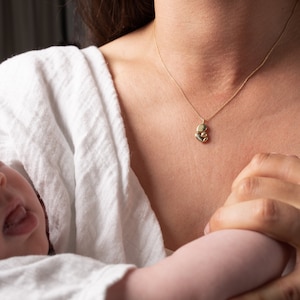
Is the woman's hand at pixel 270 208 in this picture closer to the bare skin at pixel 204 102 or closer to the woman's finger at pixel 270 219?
the woman's finger at pixel 270 219

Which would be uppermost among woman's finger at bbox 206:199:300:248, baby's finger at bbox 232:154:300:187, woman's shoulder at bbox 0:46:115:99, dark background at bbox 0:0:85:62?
woman's shoulder at bbox 0:46:115:99

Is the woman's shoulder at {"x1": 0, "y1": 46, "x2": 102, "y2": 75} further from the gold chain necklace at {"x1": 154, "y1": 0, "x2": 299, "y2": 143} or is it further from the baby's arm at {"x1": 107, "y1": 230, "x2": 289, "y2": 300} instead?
the baby's arm at {"x1": 107, "y1": 230, "x2": 289, "y2": 300}

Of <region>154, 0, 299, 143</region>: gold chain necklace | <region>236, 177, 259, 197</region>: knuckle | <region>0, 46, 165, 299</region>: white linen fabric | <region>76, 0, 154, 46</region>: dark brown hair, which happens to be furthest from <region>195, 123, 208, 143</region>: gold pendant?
<region>76, 0, 154, 46</region>: dark brown hair

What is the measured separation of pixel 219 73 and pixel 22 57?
32 cm

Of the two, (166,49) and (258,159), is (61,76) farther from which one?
(258,159)

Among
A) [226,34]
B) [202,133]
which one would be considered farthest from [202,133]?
[226,34]

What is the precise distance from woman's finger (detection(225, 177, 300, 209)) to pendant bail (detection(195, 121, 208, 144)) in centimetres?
22

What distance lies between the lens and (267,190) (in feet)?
2.95

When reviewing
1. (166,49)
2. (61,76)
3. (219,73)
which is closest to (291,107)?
(219,73)

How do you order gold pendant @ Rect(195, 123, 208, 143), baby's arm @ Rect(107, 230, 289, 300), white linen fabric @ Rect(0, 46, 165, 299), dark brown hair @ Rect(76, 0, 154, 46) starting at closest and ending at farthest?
baby's arm @ Rect(107, 230, 289, 300) < white linen fabric @ Rect(0, 46, 165, 299) < gold pendant @ Rect(195, 123, 208, 143) < dark brown hair @ Rect(76, 0, 154, 46)

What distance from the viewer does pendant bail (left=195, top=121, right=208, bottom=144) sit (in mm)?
1131

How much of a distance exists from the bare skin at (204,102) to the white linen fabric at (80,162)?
0.18ft

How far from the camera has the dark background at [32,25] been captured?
2.62 m

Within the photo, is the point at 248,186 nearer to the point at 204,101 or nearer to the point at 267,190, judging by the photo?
the point at 267,190
